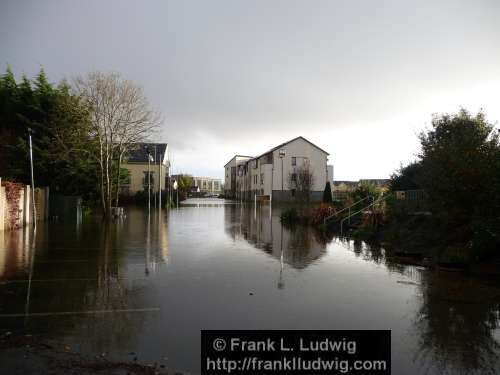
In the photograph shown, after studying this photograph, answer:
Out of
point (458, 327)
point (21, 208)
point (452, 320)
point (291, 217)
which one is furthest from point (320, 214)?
point (458, 327)


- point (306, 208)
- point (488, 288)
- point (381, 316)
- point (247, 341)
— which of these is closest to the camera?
point (247, 341)

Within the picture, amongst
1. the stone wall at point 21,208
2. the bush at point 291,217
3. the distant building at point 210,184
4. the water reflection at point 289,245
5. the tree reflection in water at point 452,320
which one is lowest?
the tree reflection in water at point 452,320

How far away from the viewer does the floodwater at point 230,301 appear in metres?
4.77

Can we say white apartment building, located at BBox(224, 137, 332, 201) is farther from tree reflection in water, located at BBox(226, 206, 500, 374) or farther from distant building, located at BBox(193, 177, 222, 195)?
distant building, located at BBox(193, 177, 222, 195)

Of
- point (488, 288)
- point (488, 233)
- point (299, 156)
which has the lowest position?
point (488, 288)

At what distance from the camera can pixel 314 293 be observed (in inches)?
287

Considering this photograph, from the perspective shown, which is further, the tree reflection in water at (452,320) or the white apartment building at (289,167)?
the white apartment building at (289,167)

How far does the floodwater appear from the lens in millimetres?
4770

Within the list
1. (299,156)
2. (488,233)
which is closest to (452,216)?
(488,233)

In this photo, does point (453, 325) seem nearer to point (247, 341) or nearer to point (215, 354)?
point (247, 341)

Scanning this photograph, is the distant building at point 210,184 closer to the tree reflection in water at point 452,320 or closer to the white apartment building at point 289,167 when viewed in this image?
the white apartment building at point 289,167

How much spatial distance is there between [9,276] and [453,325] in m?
8.66

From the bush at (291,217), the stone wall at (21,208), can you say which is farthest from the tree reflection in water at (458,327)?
the stone wall at (21,208)

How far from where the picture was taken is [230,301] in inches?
A: 261
